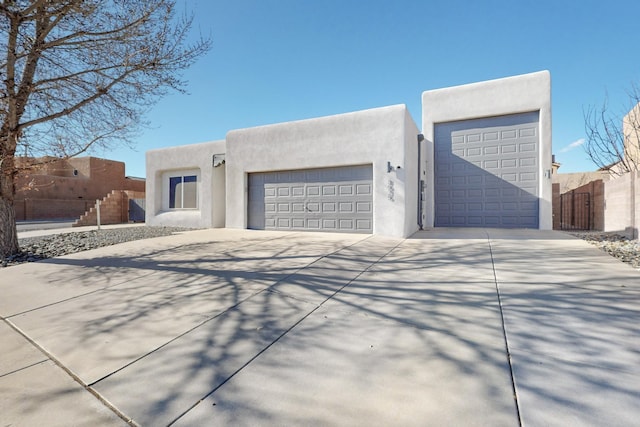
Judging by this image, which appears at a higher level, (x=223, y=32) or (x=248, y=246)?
(x=223, y=32)

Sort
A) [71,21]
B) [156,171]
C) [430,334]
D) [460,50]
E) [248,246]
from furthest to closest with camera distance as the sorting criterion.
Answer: [156,171] → [460,50] → [248,246] → [71,21] → [430,334]

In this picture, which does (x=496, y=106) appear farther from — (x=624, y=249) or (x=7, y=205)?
(x=7, y=205)

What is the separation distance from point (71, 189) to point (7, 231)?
25785 mm

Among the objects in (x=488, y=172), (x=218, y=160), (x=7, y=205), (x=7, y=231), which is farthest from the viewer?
(x=218, y=160)

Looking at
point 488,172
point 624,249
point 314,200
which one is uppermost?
point 488,172

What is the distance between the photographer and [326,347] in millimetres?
2367

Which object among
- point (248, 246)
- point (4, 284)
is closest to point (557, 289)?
point (248, 246)

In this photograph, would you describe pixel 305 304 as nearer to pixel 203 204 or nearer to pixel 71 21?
pixel 71 21

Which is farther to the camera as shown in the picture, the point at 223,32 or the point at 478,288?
the point at 223,32

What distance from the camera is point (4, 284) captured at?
14.5 feet

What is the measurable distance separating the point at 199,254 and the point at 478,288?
5284 mm

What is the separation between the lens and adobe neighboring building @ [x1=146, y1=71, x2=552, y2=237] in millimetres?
9109

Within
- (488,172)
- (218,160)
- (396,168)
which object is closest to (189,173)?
(218,160)

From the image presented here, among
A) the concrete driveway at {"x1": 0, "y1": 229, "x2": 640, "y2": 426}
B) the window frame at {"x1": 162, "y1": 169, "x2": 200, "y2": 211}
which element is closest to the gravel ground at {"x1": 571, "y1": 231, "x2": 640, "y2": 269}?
the concrete driveway at {"x1": 0, "y1": 229, "x2": 640, "y2": 426}
